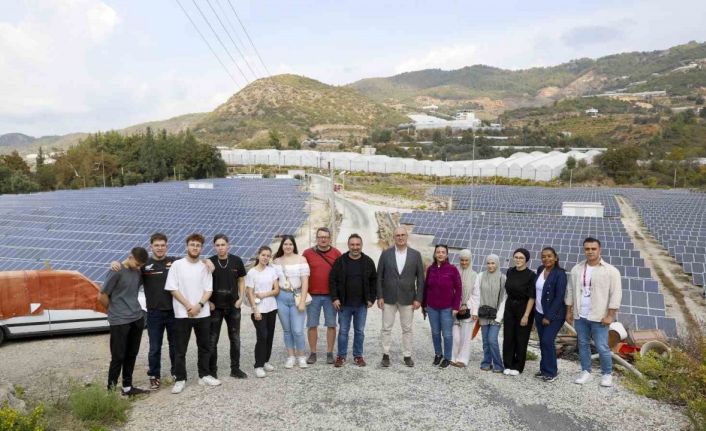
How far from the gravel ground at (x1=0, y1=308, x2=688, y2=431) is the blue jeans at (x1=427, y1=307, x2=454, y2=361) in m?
0.29

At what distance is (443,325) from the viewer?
680 centimetres

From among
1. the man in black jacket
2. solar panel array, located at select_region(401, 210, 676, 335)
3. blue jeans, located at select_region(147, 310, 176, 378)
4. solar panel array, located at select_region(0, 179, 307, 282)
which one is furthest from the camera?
solar panel array, located at select_region(0, 179, 307, 282)

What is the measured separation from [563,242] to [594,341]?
55.6 ft

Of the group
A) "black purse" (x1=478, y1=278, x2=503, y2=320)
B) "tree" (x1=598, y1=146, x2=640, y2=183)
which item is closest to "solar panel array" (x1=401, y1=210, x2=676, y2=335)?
"black purse" (x1=478, y1=278, x2=503, y2=320)

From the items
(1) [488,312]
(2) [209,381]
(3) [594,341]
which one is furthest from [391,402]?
(3) [594,341]

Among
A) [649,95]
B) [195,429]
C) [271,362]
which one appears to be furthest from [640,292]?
[649,95]

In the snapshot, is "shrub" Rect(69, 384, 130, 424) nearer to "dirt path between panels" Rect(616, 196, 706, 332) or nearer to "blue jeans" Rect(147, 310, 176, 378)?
"blue jeans" Rect(147, 310, 176, 378)

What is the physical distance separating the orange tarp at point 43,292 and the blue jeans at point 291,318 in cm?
484

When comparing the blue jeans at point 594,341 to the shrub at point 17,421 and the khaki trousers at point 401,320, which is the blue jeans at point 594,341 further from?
the shrub at point 17,421

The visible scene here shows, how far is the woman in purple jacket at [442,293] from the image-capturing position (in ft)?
21.6

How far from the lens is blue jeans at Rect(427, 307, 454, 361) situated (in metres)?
6.75

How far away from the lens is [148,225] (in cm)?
2397

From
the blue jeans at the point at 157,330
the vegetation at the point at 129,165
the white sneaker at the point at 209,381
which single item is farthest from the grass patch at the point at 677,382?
the vegetation at the point at 129,165

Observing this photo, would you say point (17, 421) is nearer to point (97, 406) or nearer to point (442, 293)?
point (97, 406)
